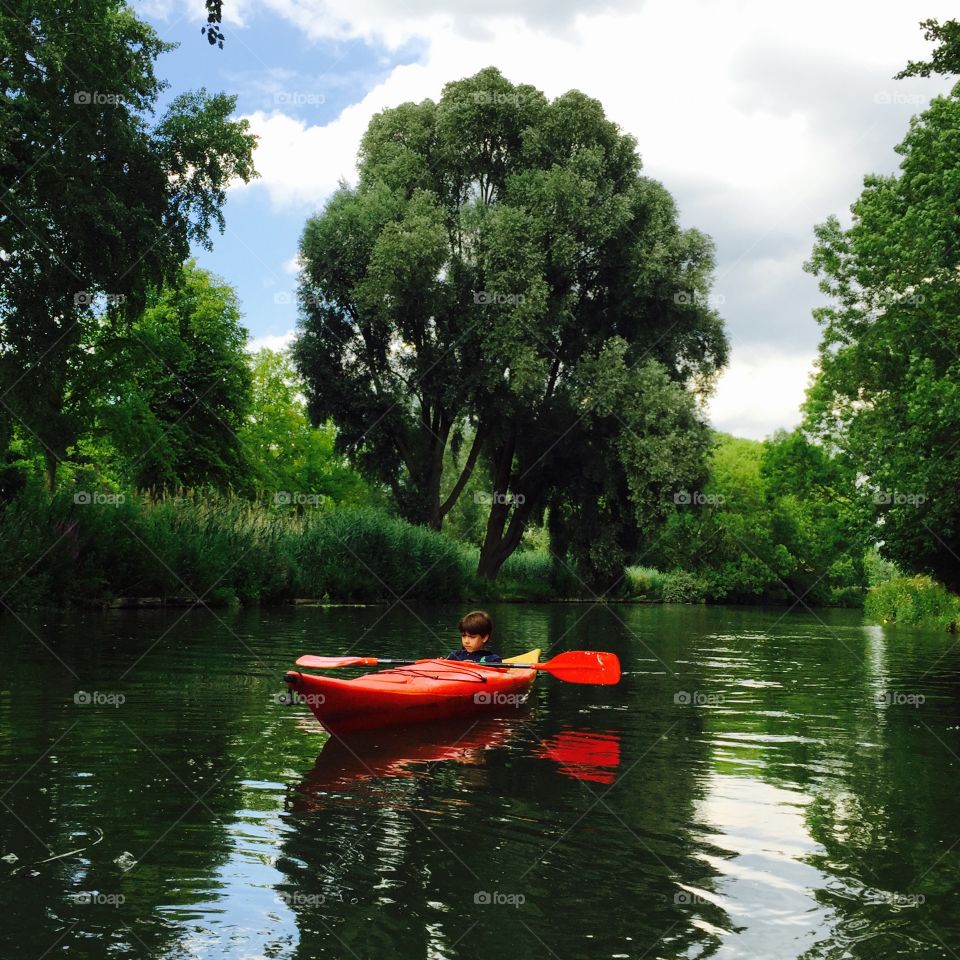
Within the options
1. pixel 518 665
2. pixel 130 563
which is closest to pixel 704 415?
pixel 130 563

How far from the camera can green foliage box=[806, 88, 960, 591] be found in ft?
71.6

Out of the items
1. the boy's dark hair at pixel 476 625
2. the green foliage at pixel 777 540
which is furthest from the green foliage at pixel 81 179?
the green foliage at pixel 777 540

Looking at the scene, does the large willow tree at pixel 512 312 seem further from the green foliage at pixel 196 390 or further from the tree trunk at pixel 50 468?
the tree trunk at pixel 50 468

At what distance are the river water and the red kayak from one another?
0.25 meters

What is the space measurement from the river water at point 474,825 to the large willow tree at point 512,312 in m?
19.2

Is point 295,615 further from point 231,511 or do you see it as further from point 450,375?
point 450,375

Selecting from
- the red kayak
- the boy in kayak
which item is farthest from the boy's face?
the red kayak

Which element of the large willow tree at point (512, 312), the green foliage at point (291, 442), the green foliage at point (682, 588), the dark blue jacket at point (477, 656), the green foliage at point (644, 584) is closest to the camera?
the dark blue jacket at point (477, 656)

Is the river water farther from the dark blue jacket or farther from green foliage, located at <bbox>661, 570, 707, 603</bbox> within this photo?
green foliage, located at <bbox>661, 570, 707, 603</bbox>

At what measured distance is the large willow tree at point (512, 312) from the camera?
29.9m

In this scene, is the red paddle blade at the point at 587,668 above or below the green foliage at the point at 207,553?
below

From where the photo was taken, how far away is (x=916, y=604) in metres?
31.0

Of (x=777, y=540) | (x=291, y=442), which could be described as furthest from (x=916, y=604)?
(x=291, y=442)

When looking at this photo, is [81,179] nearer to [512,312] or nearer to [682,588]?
[512,312]
